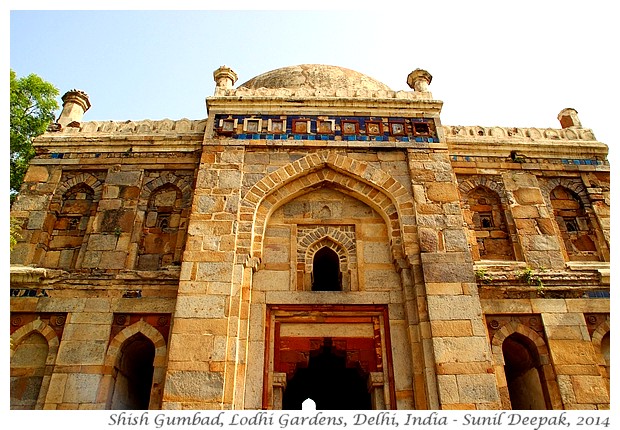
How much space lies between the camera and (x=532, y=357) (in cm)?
649

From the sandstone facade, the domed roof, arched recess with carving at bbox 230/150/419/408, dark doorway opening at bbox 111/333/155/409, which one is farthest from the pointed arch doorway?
the domed roof

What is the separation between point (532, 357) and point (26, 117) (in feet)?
34.7

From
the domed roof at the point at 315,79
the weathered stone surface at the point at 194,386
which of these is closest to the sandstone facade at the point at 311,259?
the weathered stone surface at the point at 194,386

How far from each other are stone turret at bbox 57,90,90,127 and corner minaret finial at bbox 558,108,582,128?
856cm

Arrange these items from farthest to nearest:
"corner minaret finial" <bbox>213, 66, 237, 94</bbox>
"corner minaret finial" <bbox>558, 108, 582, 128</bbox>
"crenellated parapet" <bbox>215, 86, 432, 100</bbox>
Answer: "corner minaret finial" <bbox>558, 108, 582, 128</bbox> → "corner minaret finial" <bbox>213, 66, 237, 94</bbox> → "crenellated parapet" <bbox>215, 86, 432, 100</bbox>

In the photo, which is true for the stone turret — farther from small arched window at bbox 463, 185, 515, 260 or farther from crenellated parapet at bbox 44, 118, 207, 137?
small arched window at bbox 463, 185, 515, 260

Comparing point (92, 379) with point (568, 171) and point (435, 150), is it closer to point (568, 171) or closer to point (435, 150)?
point (435, 150)

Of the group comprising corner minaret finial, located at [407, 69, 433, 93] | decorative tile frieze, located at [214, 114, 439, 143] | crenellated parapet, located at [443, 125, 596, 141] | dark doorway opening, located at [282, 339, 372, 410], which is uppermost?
corner minaret finial, located at [407, 69, 433, 93]

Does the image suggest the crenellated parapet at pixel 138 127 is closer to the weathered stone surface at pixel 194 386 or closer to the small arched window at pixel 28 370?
the small arched window at pixel 28 370

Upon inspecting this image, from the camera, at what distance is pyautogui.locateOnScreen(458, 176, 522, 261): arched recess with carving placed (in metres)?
7.30

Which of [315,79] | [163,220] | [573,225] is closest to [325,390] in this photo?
[163,220]

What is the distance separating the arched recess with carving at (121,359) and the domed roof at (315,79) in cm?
494

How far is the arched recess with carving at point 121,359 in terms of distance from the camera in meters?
6.00
